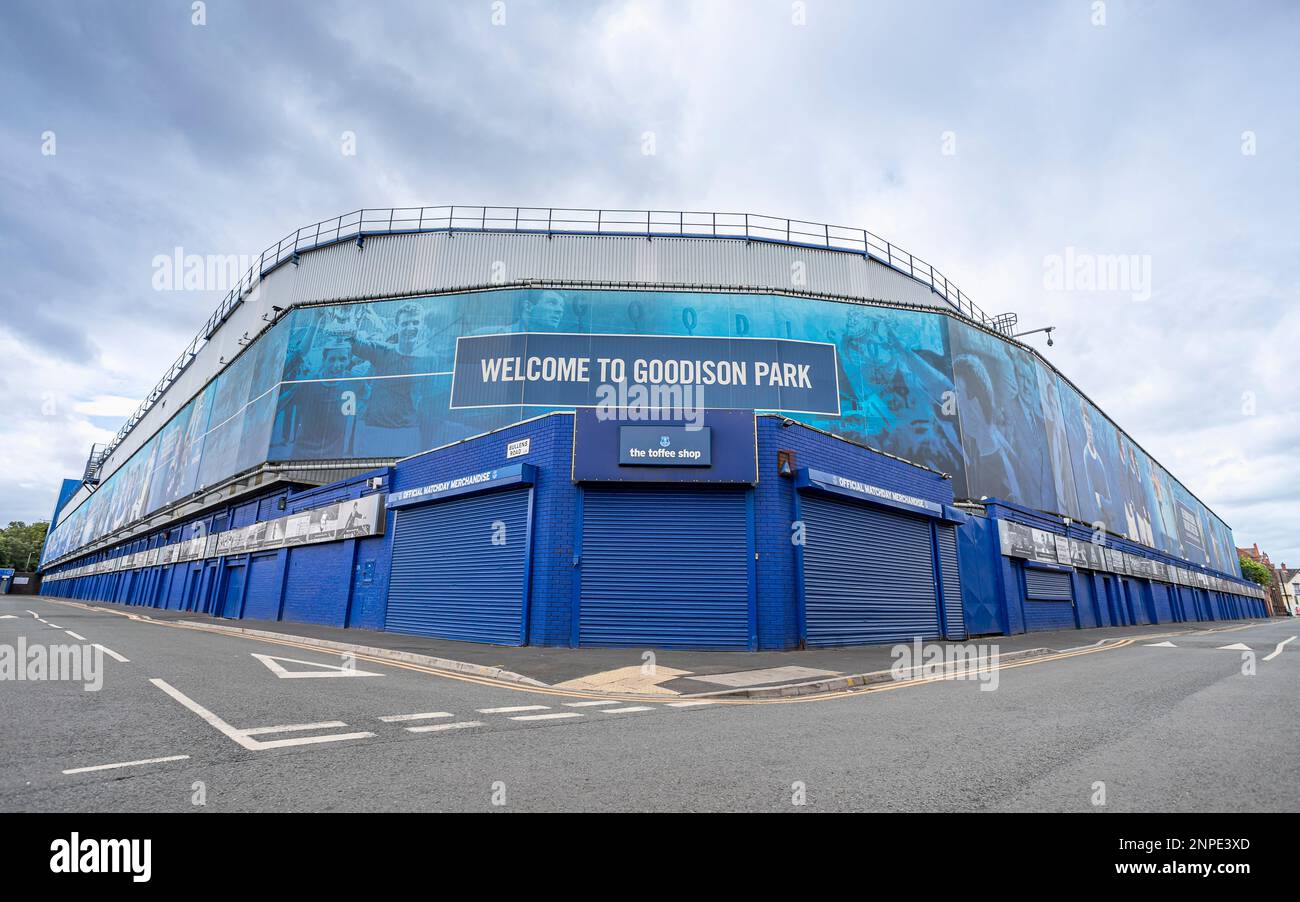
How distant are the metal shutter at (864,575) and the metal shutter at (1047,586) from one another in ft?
30.5

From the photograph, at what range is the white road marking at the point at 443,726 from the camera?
602 centimetres

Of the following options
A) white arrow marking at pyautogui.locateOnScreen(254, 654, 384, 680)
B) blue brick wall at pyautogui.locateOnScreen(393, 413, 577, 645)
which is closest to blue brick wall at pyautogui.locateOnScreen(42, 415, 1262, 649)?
blue brick wall at pyautogui.locateOnScreen(393, 413, 577, 645)

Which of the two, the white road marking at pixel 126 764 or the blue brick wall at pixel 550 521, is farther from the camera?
the blue brick wall at pixel 550 521

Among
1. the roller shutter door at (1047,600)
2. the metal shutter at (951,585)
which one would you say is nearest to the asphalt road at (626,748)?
the metal shutter at (951,585)

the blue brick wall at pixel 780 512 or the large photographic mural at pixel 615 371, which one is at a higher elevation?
the large photographic mural at pixel 615 371

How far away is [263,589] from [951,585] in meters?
30.9

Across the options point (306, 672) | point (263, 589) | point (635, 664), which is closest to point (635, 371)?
point (635, 664)

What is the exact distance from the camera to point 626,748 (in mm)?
5480

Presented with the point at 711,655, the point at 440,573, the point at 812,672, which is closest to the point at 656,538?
the point at 711,655

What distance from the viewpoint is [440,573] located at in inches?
744

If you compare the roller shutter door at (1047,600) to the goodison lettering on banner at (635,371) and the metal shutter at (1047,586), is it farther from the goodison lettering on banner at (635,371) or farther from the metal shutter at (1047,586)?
the goodison lettering on banner at (635,371)
